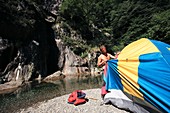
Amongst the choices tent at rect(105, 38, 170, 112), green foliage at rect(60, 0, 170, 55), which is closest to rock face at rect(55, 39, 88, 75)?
green foliage at rect(60, 0, 170, 55)

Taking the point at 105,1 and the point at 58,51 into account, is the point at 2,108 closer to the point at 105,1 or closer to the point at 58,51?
the point at 58,51

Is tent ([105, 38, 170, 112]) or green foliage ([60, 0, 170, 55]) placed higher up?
green foliage ([60, 0, 170, 55])

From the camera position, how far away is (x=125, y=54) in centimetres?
700

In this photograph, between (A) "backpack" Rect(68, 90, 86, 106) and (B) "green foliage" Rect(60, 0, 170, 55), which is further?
(B) "green foliage" Rect(60, 0, 170, 55)

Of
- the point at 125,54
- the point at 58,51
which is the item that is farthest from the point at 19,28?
the point at 125,54

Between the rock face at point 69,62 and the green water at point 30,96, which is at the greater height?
the rock face at point 69,62

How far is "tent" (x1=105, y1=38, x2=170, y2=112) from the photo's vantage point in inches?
206

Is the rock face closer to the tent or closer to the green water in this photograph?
the green water

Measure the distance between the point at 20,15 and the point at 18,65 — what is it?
7919mm

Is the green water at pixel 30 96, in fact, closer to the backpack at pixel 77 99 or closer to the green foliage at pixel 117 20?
the backpack at pixel 77 99

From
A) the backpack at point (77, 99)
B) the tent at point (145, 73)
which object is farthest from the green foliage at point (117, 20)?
the tent at point (145, 73)

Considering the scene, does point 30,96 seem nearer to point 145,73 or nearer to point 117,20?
point 145,73

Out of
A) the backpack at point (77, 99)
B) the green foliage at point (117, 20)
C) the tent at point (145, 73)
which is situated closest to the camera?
the tent at point (145, 73)

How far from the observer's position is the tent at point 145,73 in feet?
17.2
